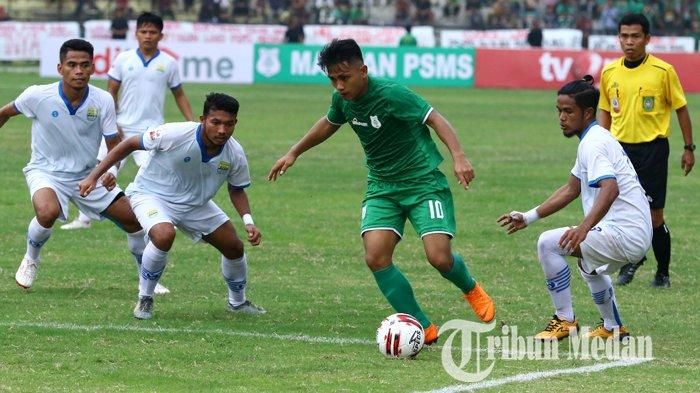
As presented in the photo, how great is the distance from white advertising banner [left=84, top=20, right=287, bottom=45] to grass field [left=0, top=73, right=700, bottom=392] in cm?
2481

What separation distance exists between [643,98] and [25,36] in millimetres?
35226

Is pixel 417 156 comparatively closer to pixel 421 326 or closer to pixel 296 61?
pixel 421 326

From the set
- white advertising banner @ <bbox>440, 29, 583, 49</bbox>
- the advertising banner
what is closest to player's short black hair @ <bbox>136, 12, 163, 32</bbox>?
the advertising banner

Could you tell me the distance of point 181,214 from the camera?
32.7 ft

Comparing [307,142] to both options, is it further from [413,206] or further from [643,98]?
[643,98]

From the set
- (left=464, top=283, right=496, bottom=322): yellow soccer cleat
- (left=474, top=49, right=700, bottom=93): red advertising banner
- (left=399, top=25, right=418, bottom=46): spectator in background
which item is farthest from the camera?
(left=399, top=25, right=418, bottom=46): spectator in background

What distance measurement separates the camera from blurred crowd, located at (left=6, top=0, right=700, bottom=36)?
48.3m

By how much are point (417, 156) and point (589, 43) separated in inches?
1469

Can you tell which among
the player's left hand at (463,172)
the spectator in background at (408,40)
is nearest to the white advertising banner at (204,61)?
the spectator in background at (408,40)

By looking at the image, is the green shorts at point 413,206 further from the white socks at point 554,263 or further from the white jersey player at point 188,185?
the white jersey player at point 188,185

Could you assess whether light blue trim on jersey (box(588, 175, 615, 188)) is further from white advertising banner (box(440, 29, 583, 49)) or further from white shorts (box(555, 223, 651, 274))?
white advertising banner (box(440, 29, 583, 49))

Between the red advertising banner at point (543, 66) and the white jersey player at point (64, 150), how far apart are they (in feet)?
98.7

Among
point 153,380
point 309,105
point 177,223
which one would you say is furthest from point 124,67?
point 309,105

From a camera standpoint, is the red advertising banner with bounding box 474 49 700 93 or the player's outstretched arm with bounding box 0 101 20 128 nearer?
the player's outstretched arm with bounding box 0 101 20 128
